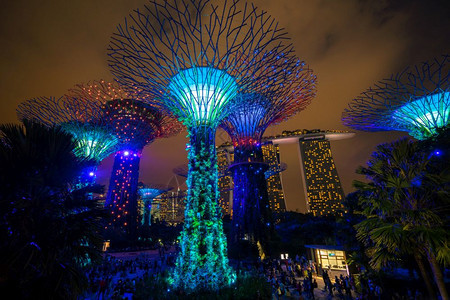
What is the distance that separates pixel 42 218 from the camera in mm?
4730

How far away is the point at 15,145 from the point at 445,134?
15552 mm

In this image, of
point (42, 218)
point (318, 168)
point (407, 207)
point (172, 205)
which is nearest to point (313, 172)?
point (318, 168)

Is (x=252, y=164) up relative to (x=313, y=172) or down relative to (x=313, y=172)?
down

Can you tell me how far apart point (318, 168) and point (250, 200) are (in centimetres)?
10389

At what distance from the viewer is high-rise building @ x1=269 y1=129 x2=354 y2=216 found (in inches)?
4387

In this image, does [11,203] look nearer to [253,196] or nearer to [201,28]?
[201,28]

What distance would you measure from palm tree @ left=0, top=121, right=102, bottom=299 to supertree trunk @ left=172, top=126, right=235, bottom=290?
18.0 feet

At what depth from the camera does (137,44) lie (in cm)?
1057

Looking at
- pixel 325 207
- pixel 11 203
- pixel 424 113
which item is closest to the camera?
pixel 11 203

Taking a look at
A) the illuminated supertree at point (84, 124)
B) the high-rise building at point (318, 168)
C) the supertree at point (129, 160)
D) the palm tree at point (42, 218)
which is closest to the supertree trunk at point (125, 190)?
the supertree at point (129, 160)

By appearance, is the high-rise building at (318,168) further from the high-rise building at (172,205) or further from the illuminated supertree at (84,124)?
the illuminated supertree at (84,124)

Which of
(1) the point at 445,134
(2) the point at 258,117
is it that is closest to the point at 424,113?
(1) the point at 445,134

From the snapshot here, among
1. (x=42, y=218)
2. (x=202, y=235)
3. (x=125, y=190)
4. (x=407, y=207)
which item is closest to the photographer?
(x=42, y=218)

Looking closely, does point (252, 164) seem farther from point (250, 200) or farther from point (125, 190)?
point (125, 190)
